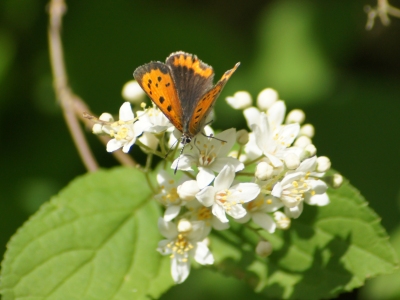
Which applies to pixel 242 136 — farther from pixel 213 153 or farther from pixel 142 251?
pixel 142 251

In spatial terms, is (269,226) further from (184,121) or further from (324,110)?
(324,110)

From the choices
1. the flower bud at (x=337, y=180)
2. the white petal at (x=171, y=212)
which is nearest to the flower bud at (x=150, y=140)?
the white petal at (x=171, y=212)

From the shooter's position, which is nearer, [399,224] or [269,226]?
[269,226]

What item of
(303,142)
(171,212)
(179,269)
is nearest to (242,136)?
(303,142)

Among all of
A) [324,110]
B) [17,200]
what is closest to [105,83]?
[17,200]

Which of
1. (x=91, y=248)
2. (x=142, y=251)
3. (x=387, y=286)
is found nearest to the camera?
(x=91, y=248)

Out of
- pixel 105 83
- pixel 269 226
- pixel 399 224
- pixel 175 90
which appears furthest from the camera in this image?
pixel 105 83
